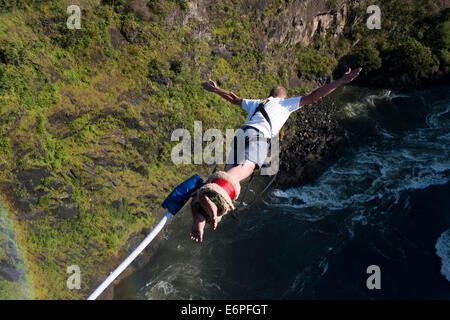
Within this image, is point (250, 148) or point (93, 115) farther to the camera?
point (93, 115)

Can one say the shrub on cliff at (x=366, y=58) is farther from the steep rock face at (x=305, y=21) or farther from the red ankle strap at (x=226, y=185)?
the red ankle strap at (x=226, y=185)

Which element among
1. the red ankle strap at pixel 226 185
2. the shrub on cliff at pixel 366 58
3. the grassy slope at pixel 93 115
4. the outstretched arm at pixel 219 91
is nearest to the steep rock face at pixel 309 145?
the grassy slope at pixel 93 115

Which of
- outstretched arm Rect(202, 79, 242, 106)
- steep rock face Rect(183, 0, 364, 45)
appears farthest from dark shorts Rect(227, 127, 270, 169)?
steep rock face Rect(183, 0, 364, 45)

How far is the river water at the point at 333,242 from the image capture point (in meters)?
12.8

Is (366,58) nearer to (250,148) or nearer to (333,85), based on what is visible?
(333,85)

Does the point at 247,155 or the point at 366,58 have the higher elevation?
the point at 366,58

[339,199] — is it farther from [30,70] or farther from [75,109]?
[30,70]

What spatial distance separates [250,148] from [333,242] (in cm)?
1288

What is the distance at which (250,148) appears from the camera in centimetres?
345

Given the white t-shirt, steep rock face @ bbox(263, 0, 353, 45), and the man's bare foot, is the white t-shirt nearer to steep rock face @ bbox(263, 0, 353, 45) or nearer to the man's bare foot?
the man's bare foot

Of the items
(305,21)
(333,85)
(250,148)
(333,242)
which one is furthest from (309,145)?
(250,148)

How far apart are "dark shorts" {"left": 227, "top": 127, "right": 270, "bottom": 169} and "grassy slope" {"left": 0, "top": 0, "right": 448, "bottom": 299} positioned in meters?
10.9

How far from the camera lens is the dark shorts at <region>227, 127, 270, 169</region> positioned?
343 centimetres

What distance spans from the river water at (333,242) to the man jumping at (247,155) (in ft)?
35.5
